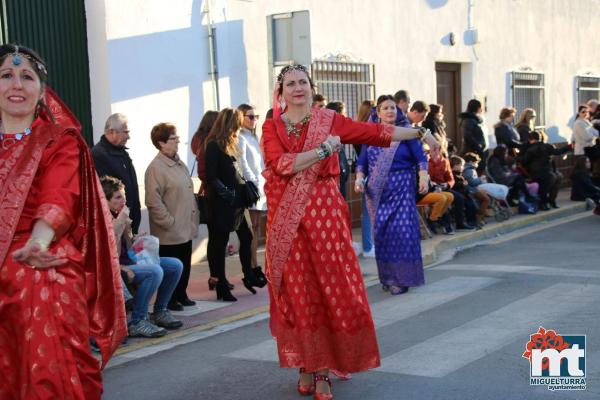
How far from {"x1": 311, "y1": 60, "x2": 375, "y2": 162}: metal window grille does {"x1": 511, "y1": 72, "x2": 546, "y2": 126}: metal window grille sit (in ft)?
16.8

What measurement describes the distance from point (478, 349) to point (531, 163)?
1001 centimetres

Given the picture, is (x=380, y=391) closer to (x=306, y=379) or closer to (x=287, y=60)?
(x=306, y=379)

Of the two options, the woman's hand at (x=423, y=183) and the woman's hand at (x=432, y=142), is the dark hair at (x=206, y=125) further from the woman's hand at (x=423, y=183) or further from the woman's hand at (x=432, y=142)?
the woman's hand at (x=432, y=142)

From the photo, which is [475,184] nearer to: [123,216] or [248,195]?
[248,195]

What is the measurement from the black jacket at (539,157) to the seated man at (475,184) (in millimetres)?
2145

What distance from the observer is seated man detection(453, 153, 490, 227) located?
1326cm

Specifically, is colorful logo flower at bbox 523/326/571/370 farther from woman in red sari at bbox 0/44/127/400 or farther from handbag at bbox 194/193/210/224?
handbag at bbox 194/193/210/224

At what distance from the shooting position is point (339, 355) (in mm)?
5266

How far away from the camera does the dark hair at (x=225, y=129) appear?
8.42 meters

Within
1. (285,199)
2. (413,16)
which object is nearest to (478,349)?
(285,199)

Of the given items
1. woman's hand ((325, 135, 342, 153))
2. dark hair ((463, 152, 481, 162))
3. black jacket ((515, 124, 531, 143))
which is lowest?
dark hair ((463, 152, 481, 162))

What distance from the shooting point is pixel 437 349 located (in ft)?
20.5

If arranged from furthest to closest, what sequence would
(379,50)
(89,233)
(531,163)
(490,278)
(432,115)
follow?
1. (531,163)
2. (379,50)
3. (432,115)
4. (490,278)
5. (89,233)

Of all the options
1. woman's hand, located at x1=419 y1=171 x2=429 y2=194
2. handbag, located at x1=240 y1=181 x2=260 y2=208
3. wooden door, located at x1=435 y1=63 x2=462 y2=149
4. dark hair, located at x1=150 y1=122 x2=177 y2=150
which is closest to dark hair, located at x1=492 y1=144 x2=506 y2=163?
wooden door, located at x1=435 y1=63 x2=462 y2=149
